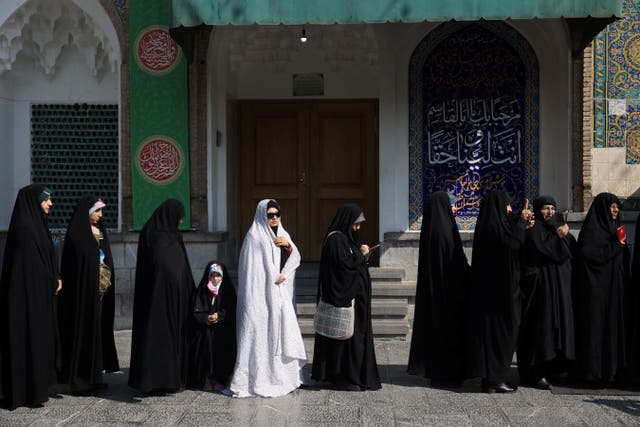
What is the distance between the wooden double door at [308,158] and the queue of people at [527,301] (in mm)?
4003

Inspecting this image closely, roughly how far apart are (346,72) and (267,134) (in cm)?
116

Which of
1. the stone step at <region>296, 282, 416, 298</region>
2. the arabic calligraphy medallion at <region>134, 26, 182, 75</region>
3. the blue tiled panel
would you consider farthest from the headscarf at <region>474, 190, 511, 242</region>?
the arabic calligraphy medallion at <region>134, 26, 182, 75</region>

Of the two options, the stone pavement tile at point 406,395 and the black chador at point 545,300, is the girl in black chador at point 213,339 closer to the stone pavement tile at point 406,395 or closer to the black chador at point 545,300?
the stone pavement tile at point 406,395

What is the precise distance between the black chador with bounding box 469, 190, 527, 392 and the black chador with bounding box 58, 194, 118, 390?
2665 mm

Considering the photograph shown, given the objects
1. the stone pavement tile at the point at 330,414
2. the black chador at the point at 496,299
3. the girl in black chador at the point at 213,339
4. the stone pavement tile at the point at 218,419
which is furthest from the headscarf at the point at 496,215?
the stone pavement tile at the point at 218,419

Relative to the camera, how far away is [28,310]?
613cm

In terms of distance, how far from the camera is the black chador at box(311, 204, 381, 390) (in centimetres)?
645

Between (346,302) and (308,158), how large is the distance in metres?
Result: 4.53

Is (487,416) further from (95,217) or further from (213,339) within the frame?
(95,217)

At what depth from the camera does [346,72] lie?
10648 millimetres

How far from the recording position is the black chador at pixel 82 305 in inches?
255

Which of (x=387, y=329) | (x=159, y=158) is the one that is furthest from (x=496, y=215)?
(x=159, y=158)

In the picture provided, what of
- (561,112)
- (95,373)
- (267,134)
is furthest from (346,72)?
(95,373)

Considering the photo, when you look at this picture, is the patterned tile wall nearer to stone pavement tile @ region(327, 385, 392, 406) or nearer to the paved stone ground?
the paved stone ground
